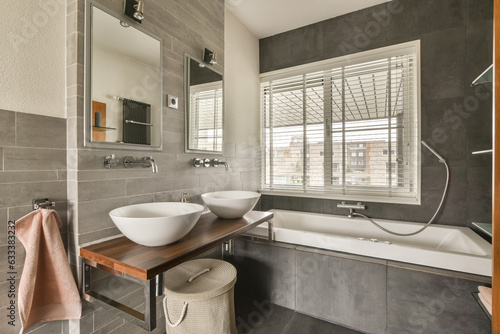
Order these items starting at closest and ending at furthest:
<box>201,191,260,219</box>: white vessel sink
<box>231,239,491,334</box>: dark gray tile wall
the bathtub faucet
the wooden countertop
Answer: the wooden countertop, <box>231,239,491,334</box>: dark gray tile wall, <box>201,191,260,219</box>: white vessel sink, the bathtub faucet

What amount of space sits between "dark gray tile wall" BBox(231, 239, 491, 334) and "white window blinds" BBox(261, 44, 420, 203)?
100 cm

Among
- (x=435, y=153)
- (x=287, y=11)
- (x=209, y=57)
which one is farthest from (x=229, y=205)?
(x=287, y=11)

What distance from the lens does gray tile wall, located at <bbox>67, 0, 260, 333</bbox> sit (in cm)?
120

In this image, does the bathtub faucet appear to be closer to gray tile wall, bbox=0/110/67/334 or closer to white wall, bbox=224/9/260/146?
white wall, bbox=224/9/260/146

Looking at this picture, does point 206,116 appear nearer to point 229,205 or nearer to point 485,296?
point 229,205

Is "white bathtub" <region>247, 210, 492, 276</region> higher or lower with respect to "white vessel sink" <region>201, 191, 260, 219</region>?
lower

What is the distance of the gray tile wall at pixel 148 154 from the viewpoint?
1.20 m

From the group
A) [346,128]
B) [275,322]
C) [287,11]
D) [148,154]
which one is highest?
[287,11]

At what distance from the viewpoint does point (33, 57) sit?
1109 mm

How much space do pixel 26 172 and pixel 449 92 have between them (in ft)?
10.3

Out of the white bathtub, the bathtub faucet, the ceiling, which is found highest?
the ceiling

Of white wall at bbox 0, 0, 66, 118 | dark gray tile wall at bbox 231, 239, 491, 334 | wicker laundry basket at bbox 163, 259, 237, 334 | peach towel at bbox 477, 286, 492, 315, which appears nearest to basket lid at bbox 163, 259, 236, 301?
wicker laundry basket at bbox 163, 259, 237, 334

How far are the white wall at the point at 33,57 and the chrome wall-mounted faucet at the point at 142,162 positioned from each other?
38 centimetres

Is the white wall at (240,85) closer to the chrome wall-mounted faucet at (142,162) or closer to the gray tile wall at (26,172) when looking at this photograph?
the chrome wall-mounted faucet at (142,162)
